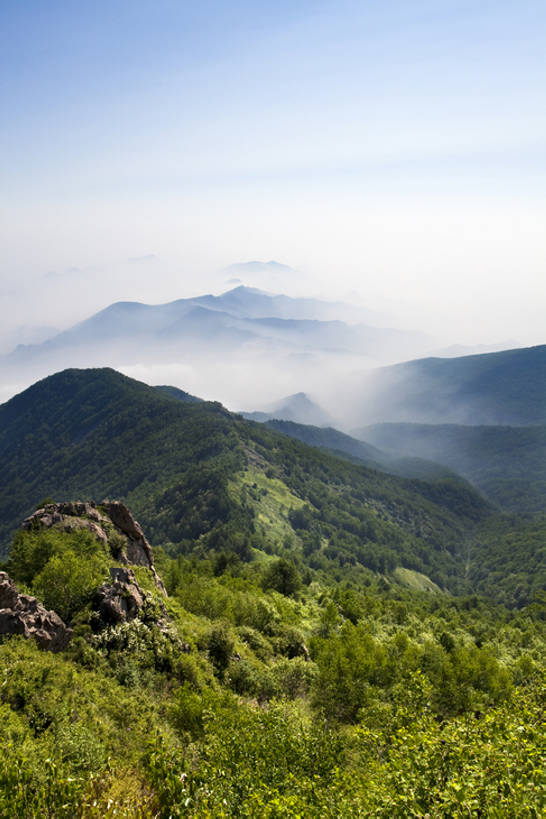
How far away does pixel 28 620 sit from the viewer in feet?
143

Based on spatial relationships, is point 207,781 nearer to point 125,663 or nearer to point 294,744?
point 294,744

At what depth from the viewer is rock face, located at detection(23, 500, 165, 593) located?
67.7 metres

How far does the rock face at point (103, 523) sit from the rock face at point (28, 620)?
21.1 metres

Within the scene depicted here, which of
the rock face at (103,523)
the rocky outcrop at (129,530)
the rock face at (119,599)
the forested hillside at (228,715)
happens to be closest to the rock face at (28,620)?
the forested hillside at (228,715)

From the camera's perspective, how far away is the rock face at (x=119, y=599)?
5138 cm

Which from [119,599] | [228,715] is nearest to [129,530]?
[119,599]

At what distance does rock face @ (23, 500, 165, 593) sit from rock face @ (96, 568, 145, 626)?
1212cm

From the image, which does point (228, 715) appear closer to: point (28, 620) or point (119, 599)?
point (28, 620)

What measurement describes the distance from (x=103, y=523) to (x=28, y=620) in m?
29.8

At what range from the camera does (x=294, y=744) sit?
31766 millimetres

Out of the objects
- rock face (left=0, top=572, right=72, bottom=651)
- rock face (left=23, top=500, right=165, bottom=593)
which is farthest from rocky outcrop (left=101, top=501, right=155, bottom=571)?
rock face (left=0, top=572, right=72, bottom=651)

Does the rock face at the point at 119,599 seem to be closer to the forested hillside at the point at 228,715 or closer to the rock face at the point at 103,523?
the forested hillside at the point at 228,715

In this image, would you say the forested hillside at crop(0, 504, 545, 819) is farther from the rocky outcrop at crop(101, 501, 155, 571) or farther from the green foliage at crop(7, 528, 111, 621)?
the rocky outcrop at crop(101, 501, 155, 571)

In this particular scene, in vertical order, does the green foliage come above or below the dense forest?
above
